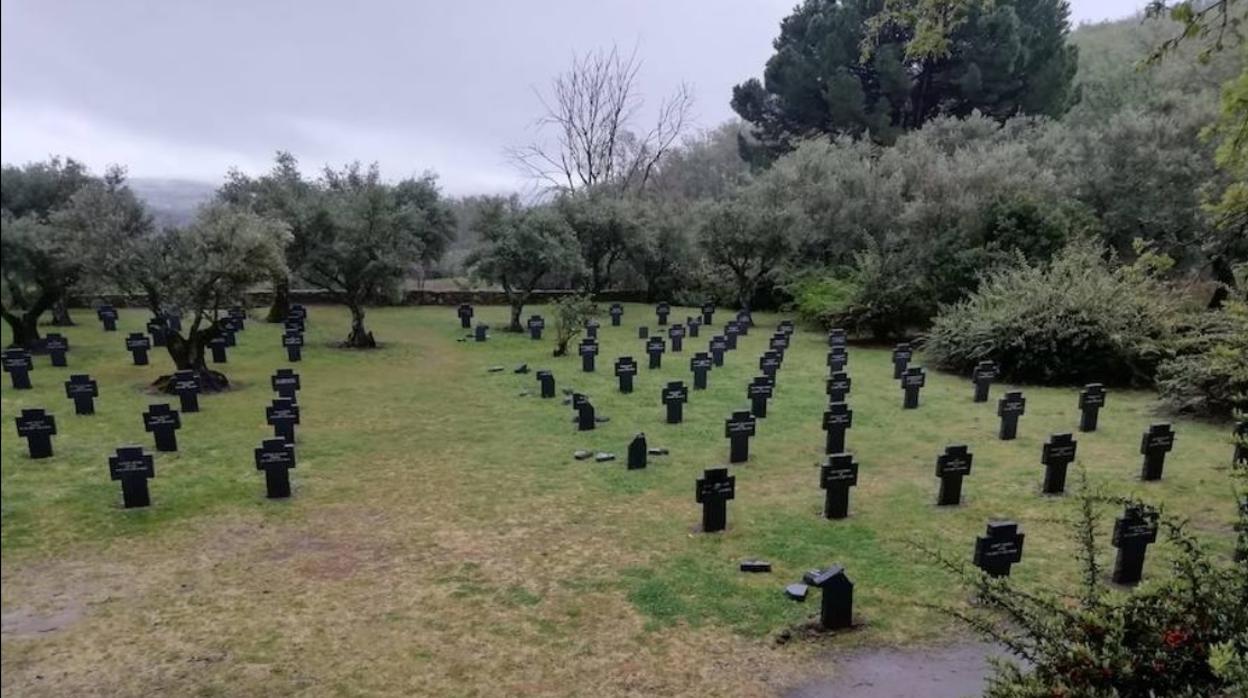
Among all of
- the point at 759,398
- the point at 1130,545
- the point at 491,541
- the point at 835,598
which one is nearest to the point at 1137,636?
the point at 835,598

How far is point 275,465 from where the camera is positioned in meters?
7.26

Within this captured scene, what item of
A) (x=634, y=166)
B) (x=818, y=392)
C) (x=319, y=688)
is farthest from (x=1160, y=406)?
(x=634, y=166)

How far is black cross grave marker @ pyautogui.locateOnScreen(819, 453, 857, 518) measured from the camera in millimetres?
6688

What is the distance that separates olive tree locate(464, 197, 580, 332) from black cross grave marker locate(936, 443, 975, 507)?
1465cm

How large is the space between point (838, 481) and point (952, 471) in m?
1.22

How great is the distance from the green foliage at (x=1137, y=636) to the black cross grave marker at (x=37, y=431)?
30.0ft

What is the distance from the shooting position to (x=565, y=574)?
5652 mm

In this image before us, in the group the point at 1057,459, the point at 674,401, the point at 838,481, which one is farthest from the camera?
the point at 674,401

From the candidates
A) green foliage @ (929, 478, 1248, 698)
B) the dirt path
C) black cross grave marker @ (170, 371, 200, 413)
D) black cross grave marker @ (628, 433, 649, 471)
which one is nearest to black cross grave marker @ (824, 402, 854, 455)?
black cross grave marker @ (628, 433, 649, 471)

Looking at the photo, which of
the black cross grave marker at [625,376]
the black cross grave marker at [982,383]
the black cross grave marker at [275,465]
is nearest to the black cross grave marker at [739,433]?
the black cross grave marker at [625,376]

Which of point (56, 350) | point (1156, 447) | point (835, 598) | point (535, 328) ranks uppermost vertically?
point (535, 328)

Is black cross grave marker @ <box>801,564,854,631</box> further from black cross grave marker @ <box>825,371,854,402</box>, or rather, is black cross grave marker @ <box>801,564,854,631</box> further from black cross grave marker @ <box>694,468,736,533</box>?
black cross grave marker @ <box>825,371,854,402</box>

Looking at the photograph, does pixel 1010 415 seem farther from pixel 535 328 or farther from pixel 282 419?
pixel 535 328

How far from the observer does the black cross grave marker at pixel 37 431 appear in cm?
803
